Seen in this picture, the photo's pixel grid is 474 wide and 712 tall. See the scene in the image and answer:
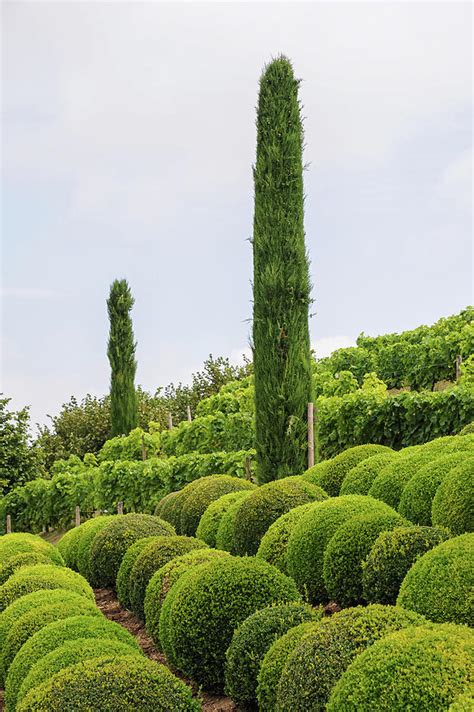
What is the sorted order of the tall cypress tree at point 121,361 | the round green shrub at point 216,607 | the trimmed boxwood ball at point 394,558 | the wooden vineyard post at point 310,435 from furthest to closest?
1. the tall cypress tree at point 121,361
2. the wooden vineyard post at point 310,435
3. the round green shrub at point 216,607
4. the trimmed boxwood ball at point 394,558

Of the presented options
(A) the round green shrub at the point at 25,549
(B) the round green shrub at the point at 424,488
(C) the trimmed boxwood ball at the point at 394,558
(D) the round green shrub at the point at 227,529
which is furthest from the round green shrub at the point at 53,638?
(A) the round green shrub at the point at 25,549

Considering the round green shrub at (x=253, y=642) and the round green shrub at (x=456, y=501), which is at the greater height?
the round green shrub at (x=456, y=501)

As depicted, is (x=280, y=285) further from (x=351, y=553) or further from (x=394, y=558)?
(x=394, y=558)

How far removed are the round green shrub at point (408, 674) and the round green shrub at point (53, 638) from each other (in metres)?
2.81

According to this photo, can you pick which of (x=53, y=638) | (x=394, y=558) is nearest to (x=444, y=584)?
(x=394, y=558)

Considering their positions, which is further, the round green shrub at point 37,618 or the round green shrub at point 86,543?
the round green shrub at point 86,543

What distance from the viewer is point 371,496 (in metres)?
8.00

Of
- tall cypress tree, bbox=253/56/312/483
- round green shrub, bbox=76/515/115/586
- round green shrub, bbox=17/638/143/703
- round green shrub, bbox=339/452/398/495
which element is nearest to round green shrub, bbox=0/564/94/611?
round green shrub, bbox=17/638/143/703

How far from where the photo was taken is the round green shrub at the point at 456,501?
6.34 m

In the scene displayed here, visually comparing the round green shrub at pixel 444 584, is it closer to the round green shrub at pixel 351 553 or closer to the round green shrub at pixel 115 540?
the round green shrub at pixel 351 553

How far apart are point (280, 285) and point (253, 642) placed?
9328 millimetres

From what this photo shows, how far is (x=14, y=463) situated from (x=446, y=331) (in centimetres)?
Answer: 1508

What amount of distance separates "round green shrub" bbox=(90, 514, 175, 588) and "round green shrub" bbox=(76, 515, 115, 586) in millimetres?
656

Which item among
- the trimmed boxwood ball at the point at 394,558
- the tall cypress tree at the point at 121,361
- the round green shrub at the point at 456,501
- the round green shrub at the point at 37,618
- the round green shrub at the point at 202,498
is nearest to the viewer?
the trimmed boxwood ball at the point at 394,558
